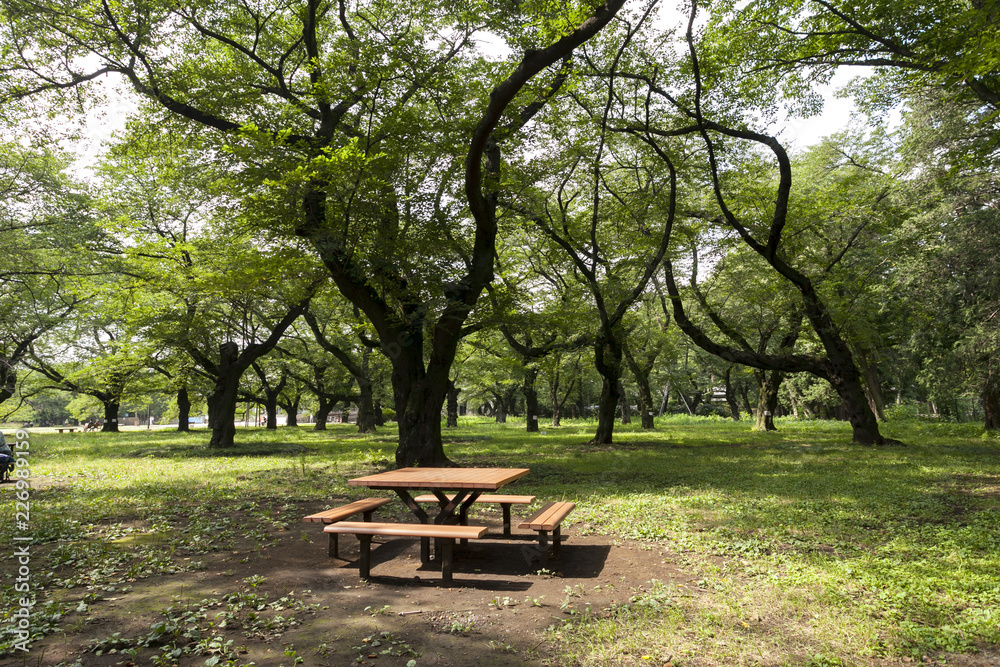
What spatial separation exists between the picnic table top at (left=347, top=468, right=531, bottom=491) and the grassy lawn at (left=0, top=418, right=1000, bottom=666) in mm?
1506

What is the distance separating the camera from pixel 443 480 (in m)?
5.53

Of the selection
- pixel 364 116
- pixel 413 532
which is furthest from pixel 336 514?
pixel 364 116

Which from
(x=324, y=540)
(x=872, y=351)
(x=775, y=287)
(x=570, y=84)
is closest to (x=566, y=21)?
(x=570, y=84)

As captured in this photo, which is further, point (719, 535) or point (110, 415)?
point (110, 415)

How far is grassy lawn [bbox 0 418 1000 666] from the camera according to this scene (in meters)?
3.65

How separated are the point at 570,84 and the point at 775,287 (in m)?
11.7

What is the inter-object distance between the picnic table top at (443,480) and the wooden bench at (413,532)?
0.38 m

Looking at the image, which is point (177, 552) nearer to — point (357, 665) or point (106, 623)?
point (106, 623)

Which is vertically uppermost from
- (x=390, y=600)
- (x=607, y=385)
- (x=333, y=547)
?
(x=607, y=385)

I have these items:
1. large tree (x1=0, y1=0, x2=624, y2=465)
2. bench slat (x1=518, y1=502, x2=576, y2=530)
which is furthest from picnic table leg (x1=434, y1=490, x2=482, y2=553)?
large tree (x1=0, y1=0, x2=624, y2=465)

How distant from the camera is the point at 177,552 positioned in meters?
6.04

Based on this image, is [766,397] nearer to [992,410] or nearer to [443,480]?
[992,410]

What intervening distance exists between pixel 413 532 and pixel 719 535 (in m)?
3.49

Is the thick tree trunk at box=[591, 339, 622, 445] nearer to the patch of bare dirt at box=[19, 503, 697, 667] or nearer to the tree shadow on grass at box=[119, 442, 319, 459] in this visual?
the tree shadow on grass at box=[119, 442, 319, 459]
